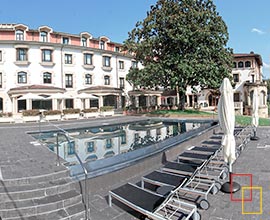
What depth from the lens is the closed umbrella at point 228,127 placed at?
5.25 meters

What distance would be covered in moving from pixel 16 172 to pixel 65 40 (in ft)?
95.8

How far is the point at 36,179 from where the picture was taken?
5.28m

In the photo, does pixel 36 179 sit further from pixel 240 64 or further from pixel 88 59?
pixel 240 64

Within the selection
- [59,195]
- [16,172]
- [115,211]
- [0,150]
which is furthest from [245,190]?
[0,150]

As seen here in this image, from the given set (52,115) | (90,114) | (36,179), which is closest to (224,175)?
(36,179)

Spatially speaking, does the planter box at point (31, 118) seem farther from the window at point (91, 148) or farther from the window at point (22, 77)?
the window at point (91, 148)

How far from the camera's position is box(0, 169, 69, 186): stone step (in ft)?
16.5

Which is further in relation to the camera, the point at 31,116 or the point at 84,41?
the point at 84,41

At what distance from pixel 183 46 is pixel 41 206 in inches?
888

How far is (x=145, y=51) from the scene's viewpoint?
24.8 m

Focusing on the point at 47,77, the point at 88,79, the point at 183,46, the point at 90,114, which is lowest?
the point at 90,114

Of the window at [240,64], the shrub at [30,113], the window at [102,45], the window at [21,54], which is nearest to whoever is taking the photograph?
the shrub at [30,113]

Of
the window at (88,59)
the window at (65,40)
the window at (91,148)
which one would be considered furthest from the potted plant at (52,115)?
the window at (91,148)

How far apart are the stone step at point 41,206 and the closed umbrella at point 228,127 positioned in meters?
3.57
